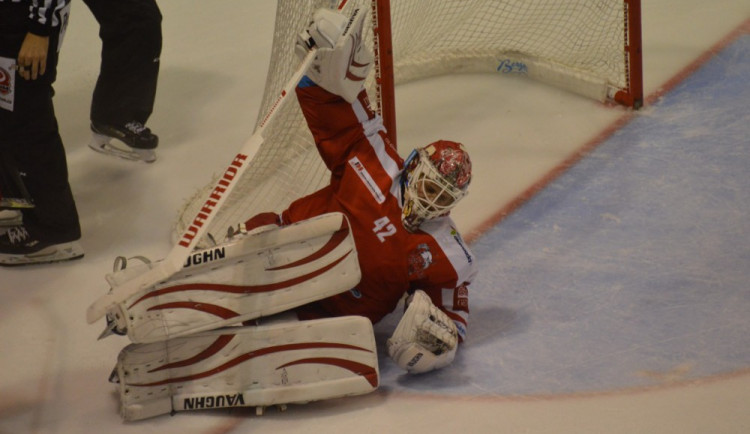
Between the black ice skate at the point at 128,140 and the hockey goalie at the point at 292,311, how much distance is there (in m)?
1.42

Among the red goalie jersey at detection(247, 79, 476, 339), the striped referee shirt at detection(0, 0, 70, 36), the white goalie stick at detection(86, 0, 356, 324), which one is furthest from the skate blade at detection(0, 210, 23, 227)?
the white goalie stick at detection(86, 0, 356, 324)

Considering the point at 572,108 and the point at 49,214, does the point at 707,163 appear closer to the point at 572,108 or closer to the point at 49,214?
the point at 572,108

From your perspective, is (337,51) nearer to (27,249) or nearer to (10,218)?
(27,249)

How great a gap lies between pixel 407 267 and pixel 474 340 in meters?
0.34

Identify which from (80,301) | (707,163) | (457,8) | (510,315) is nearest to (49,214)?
(80,301)

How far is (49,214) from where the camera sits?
138 inches

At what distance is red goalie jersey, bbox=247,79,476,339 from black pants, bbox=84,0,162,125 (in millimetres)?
1169

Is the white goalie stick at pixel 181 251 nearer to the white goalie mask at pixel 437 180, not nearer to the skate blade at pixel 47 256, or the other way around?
the white goalie mask at pixel 437 180

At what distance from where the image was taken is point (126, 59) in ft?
13.1

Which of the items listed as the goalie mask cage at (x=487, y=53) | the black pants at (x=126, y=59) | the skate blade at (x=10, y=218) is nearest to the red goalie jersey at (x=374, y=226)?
the goalie mask cage at (x=487, y=53)

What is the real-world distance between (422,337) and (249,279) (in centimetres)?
48

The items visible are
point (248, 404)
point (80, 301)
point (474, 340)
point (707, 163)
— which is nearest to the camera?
point (248, 404)

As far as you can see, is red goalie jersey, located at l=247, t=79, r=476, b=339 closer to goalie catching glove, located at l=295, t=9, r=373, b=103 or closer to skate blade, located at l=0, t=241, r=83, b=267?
goalie catching glove, located at l=295, t=9, r=373, b=103

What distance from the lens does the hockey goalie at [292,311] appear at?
2.74m
